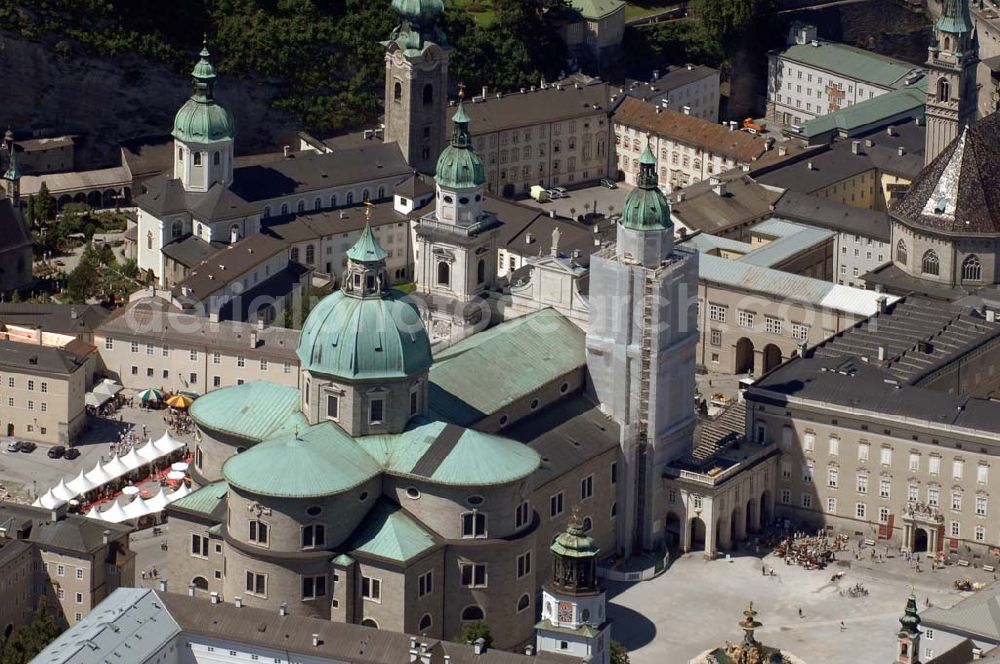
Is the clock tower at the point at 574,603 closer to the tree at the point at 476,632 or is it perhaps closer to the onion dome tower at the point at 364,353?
the tree at the point at 476,632

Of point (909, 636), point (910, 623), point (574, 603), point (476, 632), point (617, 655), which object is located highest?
Answer: point (574, 603)

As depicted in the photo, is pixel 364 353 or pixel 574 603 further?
pixel 364 353

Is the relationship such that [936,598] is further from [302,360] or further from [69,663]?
[69,663]

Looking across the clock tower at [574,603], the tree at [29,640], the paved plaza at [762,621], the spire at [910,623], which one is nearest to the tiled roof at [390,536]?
the clock tower at [574,603]

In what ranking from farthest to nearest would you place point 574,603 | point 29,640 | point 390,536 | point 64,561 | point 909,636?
point 64,561, point 390,536, point 29,640, point 909,636, point 574,603

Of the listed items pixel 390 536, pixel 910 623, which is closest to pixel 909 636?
pixel 910 623

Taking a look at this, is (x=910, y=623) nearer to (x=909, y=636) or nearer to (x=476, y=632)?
(x=909, y=636)
